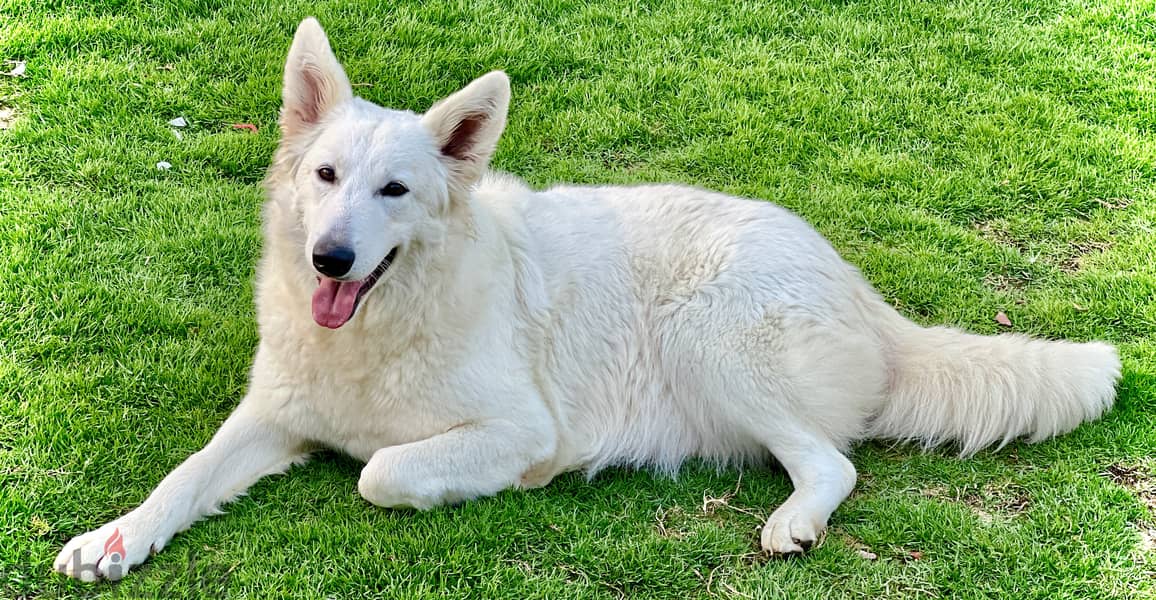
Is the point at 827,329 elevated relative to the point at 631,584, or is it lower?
elevated

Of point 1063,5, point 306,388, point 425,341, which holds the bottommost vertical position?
point 306,388

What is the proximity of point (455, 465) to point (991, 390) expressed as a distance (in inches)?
91.9

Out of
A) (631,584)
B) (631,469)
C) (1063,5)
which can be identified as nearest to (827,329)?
(631,469)

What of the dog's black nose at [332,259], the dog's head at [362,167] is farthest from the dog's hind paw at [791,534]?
the dog's black nose at [332,259]

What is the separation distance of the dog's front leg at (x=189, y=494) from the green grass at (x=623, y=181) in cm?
7

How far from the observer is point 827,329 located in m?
4.16

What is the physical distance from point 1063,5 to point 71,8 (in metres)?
7.84

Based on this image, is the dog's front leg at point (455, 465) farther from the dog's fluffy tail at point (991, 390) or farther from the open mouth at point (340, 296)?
the dog's fluffy tail at point (991, 390)

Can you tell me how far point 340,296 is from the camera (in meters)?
3.49

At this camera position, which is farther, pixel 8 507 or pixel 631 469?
pixel 631 469

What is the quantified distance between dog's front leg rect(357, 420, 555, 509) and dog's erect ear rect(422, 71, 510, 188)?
1.02 metres

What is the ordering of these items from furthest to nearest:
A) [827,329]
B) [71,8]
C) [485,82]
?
[71,8], [827,329], [485,82]

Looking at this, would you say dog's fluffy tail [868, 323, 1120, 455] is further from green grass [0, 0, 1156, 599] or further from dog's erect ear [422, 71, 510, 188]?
dog's erect ear [422, 71, 510, 188]

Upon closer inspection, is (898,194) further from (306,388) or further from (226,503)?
(226,503)
